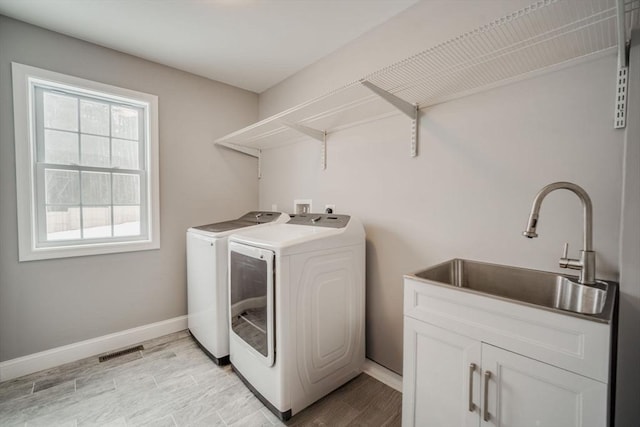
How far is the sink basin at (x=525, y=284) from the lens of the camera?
109 centimetres

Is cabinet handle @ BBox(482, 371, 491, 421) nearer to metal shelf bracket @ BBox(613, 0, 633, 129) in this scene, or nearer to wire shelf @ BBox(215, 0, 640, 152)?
metal shelf bracket @ BBox(613, 0, 633, 129)

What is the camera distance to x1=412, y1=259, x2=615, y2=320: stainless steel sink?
1.09 metres

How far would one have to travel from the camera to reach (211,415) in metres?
1.61

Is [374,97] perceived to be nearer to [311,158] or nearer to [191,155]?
[311,158]

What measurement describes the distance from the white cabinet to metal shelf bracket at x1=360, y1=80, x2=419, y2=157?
0.97 meters

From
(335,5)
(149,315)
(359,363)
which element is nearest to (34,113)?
(149,315)

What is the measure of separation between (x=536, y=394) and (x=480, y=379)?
6.8 inches

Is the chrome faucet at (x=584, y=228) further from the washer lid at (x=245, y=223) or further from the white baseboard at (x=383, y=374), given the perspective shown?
the washer lid at (x=245, y=223)

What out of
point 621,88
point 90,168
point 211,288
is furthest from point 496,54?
point 90,168

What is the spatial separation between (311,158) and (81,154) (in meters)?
1.96

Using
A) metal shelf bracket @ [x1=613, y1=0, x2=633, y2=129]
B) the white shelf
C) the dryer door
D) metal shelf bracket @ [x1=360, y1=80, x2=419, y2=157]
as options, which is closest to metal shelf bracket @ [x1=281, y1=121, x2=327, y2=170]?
the white shelf

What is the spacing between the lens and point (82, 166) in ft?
7.34

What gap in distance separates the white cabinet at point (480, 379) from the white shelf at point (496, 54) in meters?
1.08

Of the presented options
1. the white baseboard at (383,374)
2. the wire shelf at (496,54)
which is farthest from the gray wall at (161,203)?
the white baseboard at (383,374)
